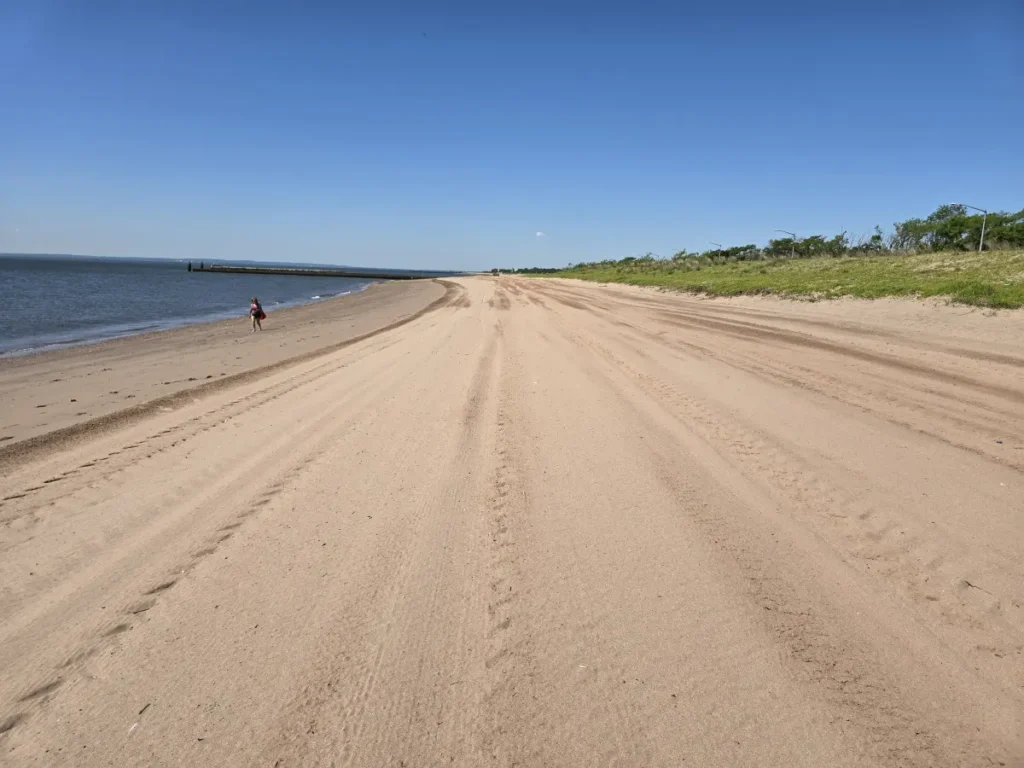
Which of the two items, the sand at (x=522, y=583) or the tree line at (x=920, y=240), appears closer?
the sand at (x=522, y=583)

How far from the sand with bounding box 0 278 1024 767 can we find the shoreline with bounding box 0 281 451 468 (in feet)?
0.69

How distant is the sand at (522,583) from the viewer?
2264 millimetres

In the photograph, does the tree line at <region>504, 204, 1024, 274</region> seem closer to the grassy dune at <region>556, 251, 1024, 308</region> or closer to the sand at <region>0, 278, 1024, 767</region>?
the grassy dune at <region>556, 251, 1024, 308</region>

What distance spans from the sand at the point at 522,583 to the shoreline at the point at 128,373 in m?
0.21

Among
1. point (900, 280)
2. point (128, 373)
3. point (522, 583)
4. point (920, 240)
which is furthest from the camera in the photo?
point (920, 240)

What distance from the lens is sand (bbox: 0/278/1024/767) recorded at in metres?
2.26

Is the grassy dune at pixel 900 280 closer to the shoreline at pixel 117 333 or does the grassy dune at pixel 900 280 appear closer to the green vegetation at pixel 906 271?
the green vegetation at pixel 906 271

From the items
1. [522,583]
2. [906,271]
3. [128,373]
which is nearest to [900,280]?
[906,271]

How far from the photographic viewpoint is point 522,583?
10.9 feet

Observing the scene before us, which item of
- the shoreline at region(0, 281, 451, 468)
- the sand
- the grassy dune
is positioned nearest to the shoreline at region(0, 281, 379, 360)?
the shoreline at region(0, 281, 451, 468)

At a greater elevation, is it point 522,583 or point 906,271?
point 906,271

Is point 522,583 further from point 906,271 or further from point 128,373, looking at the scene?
point 906,271

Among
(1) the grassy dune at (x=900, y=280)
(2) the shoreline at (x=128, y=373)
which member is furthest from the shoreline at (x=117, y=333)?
(1) the grassy dune at (x=900, y=280)

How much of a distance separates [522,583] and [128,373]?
11.7 metres
